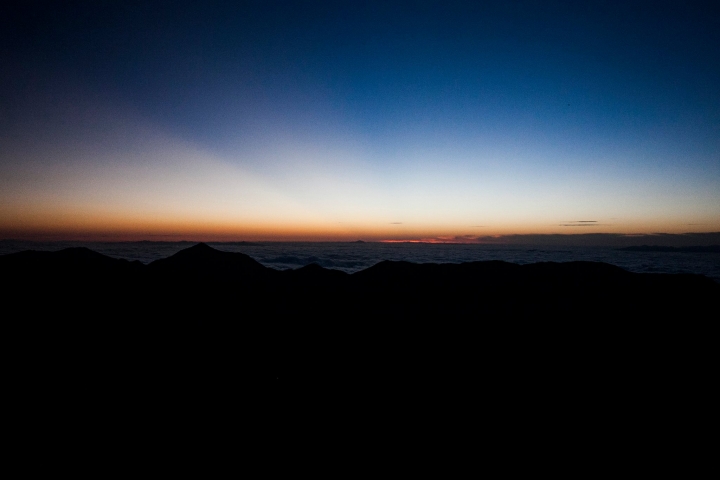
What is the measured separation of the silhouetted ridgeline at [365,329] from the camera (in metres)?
7.65

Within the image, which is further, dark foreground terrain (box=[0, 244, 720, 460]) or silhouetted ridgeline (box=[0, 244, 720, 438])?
silhouetted ridgeline (box=[0, 244, 720, 438])

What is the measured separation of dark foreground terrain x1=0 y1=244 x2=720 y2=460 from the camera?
7.11m

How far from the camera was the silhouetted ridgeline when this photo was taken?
7652 mm

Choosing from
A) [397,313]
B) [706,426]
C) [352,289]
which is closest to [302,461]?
[397,313]

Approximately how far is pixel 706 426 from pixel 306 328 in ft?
31.6

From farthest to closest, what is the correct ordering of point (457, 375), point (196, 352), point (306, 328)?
point (306, 328)
point (196, 352)
point (457, 375)

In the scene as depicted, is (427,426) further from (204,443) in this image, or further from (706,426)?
(706,426)

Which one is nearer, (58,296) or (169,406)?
(169,406)

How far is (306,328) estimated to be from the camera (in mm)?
9812

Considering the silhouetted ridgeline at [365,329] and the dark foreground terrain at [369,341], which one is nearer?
the dark foreground terrain at [369,341]

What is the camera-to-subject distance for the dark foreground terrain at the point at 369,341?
23.3 feet

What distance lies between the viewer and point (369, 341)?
9305mm

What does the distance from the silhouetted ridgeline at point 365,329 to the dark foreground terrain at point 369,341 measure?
5cm

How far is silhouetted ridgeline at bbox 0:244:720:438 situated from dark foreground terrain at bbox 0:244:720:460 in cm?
5
